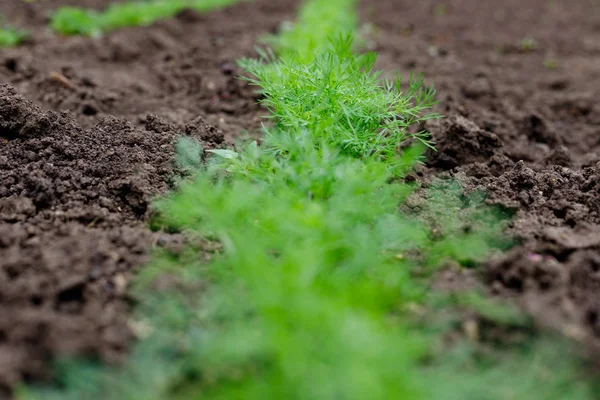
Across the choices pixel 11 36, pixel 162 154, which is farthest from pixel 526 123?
pixel 11 36

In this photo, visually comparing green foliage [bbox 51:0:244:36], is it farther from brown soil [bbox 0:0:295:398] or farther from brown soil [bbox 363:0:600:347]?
brown soil [bbox 363:0:600:347]

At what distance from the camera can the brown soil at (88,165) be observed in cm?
209

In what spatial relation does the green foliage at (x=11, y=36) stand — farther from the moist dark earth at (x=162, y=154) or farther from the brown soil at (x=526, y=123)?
the brown soil at (x=526, y=123)

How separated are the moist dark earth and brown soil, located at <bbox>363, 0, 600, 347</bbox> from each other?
1 cm

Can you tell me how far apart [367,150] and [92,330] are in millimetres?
1619

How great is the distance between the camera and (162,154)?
3309 millimetres

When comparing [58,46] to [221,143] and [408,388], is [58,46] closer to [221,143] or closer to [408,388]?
[221,143]

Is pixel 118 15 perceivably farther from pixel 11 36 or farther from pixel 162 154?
pixel 162 154

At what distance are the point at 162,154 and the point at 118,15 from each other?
4491 mm

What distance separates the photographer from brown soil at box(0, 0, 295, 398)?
2.09m

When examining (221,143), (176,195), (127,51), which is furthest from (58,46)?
(176,195)

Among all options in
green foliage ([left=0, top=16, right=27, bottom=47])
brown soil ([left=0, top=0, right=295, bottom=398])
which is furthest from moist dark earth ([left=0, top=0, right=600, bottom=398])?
green foliage ([left=0, top=16, right=27, bottom=47])

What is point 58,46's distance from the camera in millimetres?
5887

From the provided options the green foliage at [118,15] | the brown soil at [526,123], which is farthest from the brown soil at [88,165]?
the brown soil at [526,123]
